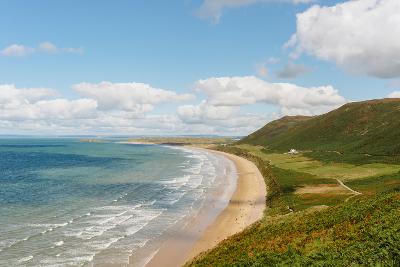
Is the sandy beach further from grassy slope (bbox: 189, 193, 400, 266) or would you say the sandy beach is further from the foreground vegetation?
grassy slope (bbox: 189, 193, 400, 266)

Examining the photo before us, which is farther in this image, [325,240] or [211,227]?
[211,227]

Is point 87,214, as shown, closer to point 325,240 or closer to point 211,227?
point 211,227

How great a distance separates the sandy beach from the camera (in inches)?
1762

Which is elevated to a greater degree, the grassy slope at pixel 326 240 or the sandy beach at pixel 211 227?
the grassy slope at pixel 326 240

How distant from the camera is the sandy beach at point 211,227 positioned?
44.8 m

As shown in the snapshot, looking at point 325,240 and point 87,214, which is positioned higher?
point 325,240

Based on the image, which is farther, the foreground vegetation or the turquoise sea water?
the turquoise sea water

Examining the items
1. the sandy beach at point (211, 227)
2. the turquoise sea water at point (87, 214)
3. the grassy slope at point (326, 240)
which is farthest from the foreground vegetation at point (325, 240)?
the turquoise sea water at point (87, 214)

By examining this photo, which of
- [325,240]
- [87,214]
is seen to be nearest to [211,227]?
[87,214]

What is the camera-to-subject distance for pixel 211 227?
5731 centimetres

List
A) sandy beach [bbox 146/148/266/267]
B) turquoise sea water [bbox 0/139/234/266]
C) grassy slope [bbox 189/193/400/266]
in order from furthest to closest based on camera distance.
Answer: sandy beach [bbox 146/148/266/267] → turquoise sea water [bbox 0/139/234/266] → grassy slope [bbox 189/193/400/266]

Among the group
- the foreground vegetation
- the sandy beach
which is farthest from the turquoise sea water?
the foreground vegetation

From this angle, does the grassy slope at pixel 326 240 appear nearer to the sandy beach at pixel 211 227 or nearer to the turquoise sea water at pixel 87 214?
the sandy beach at pixel 211 227

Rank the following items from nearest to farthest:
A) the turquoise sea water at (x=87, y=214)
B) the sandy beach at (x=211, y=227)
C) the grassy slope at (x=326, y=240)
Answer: the grassy slope at (x=326, y=240), the turquoise sea water at (x=87, y=214), the sandy beach at (x=211, y=227)
